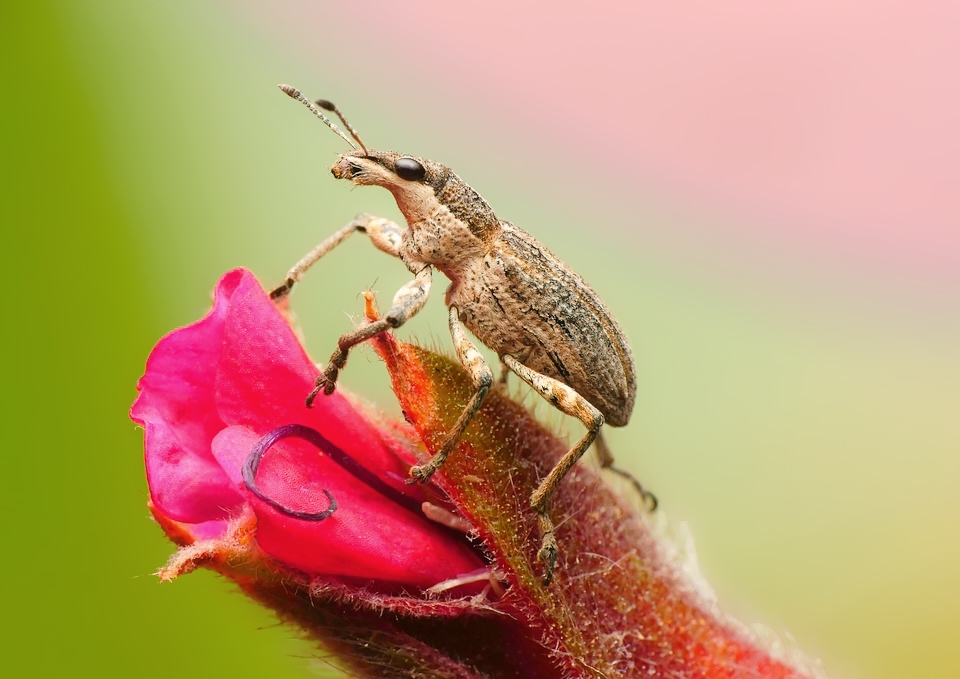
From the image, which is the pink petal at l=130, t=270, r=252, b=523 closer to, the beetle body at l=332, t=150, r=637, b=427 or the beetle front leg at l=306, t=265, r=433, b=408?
the beetle front leg at l=306, t=265, r=433, b=408

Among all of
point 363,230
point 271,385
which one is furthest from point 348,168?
point 271,385

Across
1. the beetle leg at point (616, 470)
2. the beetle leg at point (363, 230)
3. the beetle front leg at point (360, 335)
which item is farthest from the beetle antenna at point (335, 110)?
the beetle leg at point (616, 470)

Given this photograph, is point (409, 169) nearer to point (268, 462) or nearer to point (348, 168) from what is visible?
point (348, 168)

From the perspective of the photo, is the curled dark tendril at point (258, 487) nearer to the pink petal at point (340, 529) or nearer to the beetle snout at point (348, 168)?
the pink petal at point (340, 529)

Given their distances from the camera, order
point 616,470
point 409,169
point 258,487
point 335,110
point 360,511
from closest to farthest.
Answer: point 258,487 → point 360,511 → point 335,110 → point 409,169 → point 616,470

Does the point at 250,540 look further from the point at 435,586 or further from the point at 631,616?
the point at 631,616

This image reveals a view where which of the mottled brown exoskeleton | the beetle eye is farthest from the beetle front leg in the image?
the beetle eye
